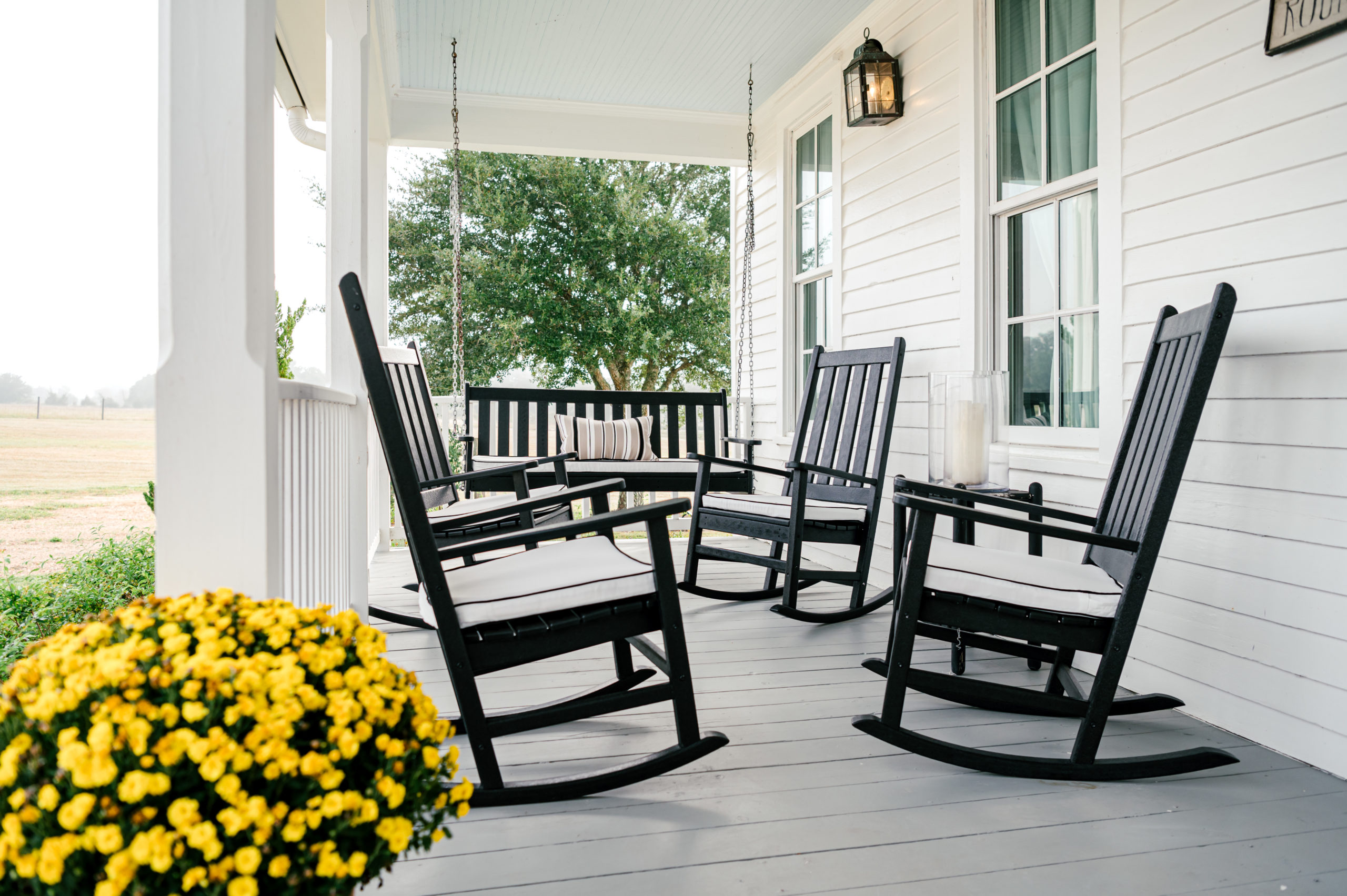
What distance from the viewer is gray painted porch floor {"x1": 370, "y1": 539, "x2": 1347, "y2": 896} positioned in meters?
1.47

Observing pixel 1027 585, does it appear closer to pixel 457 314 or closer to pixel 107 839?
pixel 107 839

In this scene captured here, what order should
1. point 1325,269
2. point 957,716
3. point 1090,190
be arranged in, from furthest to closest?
point 1090,190
point 957,716
point 1325,269

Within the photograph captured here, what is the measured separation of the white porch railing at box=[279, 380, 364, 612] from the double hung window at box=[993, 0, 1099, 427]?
2.33m

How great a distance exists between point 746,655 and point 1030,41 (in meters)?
2.40

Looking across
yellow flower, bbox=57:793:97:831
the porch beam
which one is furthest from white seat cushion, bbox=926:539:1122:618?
the porch beam

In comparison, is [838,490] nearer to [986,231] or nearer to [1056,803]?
[986,231]

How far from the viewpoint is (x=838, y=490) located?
140 inches

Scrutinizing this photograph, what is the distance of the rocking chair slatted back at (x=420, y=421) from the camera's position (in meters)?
3.10

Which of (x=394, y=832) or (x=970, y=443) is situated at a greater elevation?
(x=970, y=443)

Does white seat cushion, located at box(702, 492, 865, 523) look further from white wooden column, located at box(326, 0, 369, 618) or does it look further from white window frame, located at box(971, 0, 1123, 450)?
white wooden column, located at box(326, 0, 369, 618)

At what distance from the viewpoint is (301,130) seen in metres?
5.00

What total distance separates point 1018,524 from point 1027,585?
0.46 feet

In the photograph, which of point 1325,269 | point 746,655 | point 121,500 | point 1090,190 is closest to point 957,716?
point 746,655

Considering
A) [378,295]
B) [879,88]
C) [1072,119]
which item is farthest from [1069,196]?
[378,295]
